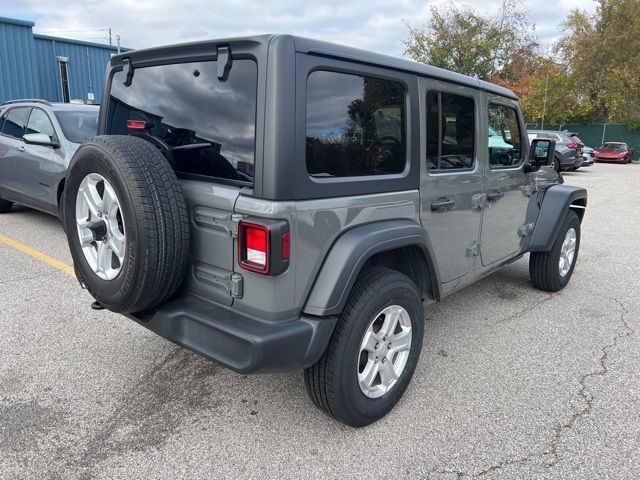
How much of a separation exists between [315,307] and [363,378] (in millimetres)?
584

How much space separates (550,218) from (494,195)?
1.12m

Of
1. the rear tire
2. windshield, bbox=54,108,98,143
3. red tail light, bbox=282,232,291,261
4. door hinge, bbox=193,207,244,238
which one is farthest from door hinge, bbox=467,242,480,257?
the rear tire

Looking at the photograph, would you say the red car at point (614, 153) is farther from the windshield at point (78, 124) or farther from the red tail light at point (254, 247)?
the red tail light at point (254, 247)

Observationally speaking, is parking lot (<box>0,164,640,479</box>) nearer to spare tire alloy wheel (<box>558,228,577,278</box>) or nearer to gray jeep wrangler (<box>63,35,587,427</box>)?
gray jeep wrangler (<box>63,35,587,427</box>)

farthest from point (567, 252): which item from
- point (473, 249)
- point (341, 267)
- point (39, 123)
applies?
point (39, 123)

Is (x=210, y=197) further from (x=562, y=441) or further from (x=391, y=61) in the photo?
(x=562, y=441)

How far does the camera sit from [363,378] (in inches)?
101

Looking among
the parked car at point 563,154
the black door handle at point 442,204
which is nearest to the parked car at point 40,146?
the black door handle at point 442,204

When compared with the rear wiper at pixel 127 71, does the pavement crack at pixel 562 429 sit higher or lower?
lower

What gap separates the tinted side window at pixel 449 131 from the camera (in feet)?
9.61

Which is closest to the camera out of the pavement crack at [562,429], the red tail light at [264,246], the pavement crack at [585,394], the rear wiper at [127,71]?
the red tail light at [264,246]

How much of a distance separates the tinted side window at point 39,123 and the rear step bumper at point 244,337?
184 inches

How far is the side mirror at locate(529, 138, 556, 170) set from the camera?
4.11 metres

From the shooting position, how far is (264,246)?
2.10 m
